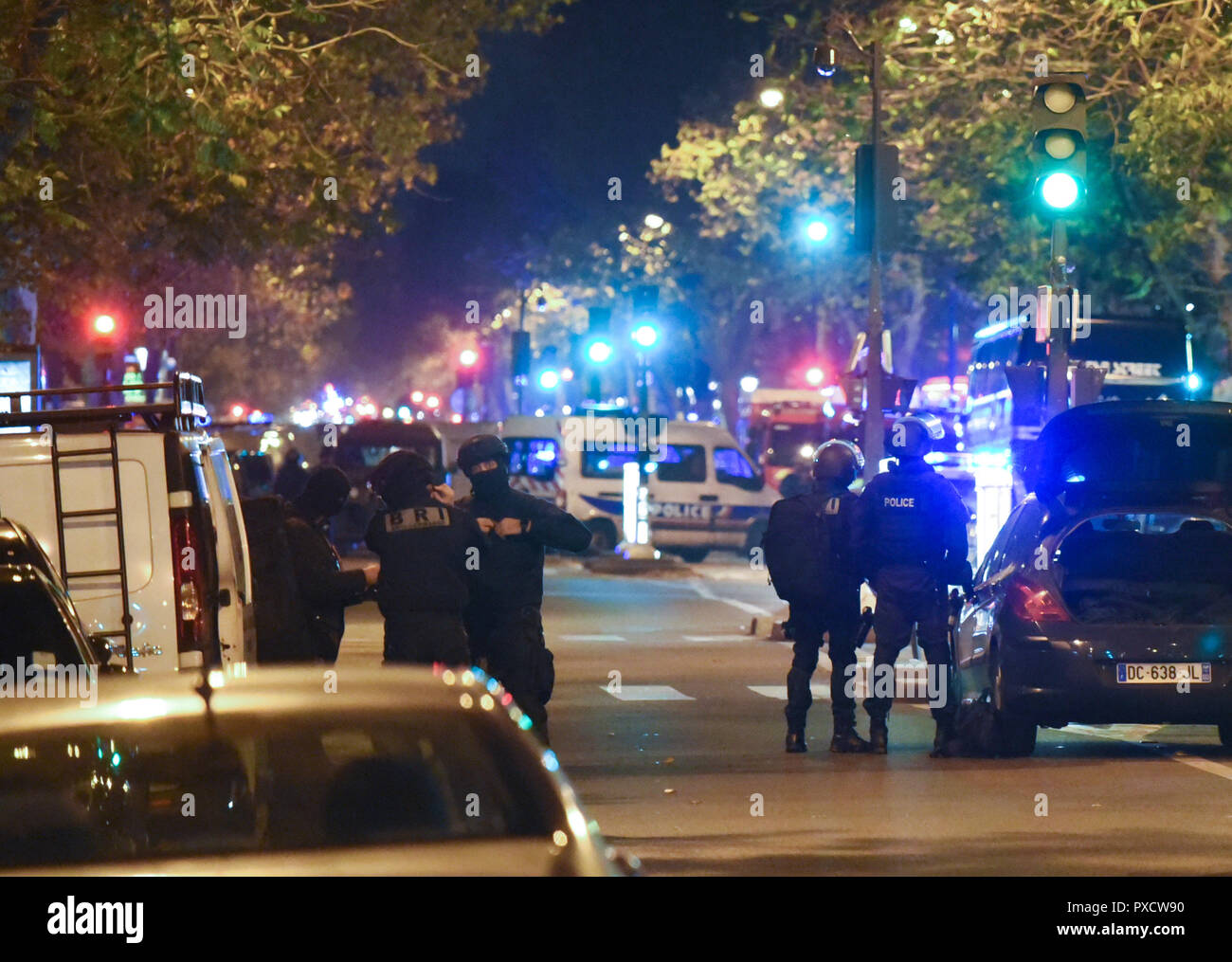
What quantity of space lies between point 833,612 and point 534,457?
943 inches

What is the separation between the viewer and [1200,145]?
69.1 feet

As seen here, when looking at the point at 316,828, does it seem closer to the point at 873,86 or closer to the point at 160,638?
the point at 160,638

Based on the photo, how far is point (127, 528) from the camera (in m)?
10.5

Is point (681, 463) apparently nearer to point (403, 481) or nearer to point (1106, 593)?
point (1106, 593)

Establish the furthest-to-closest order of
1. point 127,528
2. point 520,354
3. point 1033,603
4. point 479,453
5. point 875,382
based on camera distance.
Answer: point 520,354 → point 875,382 → point 1033,603 → point 127,528 → point 479,453

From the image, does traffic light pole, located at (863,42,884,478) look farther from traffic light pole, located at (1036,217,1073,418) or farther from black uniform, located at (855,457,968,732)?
black uniform, located at (855,457,968,732)

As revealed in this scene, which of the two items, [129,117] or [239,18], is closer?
[129,117]

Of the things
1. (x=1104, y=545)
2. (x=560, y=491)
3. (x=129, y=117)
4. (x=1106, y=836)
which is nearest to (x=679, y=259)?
(x=560, y=491)

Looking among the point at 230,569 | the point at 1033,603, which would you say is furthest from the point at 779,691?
the point at 230,569

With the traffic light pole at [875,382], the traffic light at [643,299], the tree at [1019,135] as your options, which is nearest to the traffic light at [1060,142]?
the tree at [1019,135]

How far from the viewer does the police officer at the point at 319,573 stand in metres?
11.0

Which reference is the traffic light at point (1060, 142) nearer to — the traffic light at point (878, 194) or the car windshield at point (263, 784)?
the traffic light at point (878, 194)

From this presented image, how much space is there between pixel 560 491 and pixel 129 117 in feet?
57.1

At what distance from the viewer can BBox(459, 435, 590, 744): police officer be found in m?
9.75
